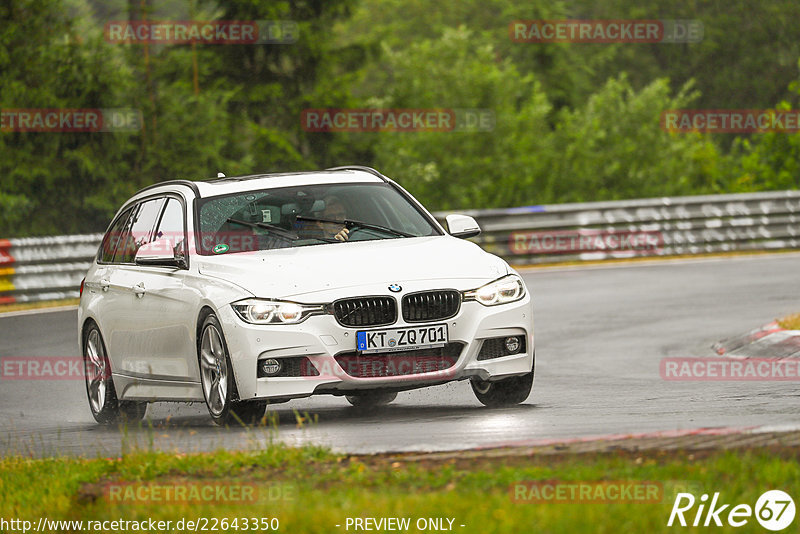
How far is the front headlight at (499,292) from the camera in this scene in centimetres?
933

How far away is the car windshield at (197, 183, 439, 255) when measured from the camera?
1014 centimetres

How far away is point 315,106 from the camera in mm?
Result: 37781

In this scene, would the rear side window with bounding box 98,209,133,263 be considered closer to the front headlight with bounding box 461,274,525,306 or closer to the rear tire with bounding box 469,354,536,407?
the rear tire with bounding box 469,354,536,407

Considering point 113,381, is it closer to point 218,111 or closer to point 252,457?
point 252,457

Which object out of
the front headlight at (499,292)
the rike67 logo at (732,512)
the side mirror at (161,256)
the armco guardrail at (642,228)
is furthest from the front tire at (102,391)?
the armco guardrail at (642,228)

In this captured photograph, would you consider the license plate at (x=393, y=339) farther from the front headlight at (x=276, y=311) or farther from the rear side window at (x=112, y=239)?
the rear side window at (x=112, y=239)

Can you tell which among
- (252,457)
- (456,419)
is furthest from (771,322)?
(252,457)

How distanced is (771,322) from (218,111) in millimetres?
17012

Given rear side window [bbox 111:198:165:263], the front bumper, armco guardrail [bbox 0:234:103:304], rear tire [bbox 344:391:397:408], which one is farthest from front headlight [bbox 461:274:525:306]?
armco guardrail [bbox 0:234:103:304]

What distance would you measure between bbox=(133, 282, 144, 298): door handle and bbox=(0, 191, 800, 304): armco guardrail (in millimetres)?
14500

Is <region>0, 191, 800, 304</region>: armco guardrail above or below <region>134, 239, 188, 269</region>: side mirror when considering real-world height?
below

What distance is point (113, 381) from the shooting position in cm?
1130

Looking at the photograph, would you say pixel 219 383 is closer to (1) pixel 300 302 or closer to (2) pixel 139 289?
(1) pixel 300 302

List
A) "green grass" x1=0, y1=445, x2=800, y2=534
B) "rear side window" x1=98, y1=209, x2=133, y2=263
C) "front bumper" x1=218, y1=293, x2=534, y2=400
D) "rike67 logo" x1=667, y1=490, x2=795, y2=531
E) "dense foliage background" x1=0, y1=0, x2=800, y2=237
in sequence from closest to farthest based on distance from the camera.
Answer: "rike67 logo" x1=667, y1=490, x2=795, y2=531 → "green grass" x1=0, y1=445, x2=800, y2=534 → "front bumper" x1=218, y1=293, x2=534, y2=400 → "rear side window" x1=98, y1=209, x2=133, y2=263 → "dense foliage background" x1=0, y1=0, x2=800, y2=237
